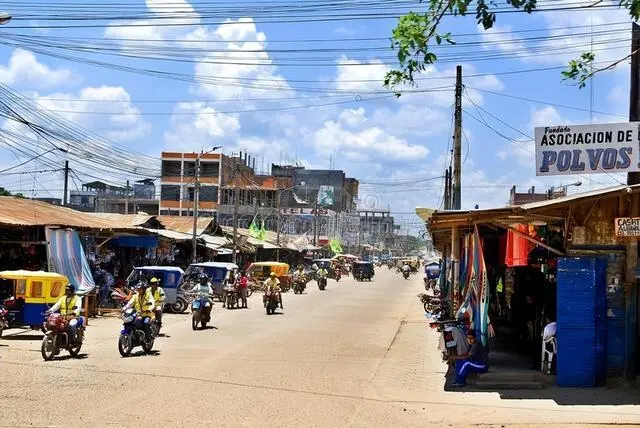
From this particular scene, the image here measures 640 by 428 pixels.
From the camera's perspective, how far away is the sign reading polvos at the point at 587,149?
12.6 metres

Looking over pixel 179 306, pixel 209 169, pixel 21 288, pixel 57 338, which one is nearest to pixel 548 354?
pixel 57 338

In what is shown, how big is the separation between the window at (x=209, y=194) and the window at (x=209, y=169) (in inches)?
81.2

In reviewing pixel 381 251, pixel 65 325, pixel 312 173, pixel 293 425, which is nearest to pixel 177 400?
pixel 293 425

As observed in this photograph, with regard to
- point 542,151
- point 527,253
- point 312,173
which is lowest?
point 527,253

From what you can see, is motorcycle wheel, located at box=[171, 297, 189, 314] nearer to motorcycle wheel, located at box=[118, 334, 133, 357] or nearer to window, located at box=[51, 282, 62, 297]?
window, located at box=[51, 282, 62, 297]

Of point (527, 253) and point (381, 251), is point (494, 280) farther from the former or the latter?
point (381, 251)

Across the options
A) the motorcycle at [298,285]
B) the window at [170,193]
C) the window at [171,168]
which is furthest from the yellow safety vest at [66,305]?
the window at [171,168]

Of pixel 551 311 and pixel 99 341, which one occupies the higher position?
pixel 551 311

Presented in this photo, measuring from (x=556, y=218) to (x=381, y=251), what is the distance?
159 metres

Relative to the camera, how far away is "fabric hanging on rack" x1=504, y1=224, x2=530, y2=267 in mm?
15936

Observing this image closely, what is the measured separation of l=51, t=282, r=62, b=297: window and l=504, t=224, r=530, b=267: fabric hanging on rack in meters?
11.7

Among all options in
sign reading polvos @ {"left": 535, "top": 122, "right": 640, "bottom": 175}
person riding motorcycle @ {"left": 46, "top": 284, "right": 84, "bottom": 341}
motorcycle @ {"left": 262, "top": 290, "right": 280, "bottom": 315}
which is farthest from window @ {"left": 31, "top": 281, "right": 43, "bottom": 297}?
sign reading polvos @ {"left": 535, "top": 122, "right": 640, "bottom": 175}

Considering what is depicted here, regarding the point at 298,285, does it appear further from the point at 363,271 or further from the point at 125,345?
the point at 125,345

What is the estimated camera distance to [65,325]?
15.5 meters
